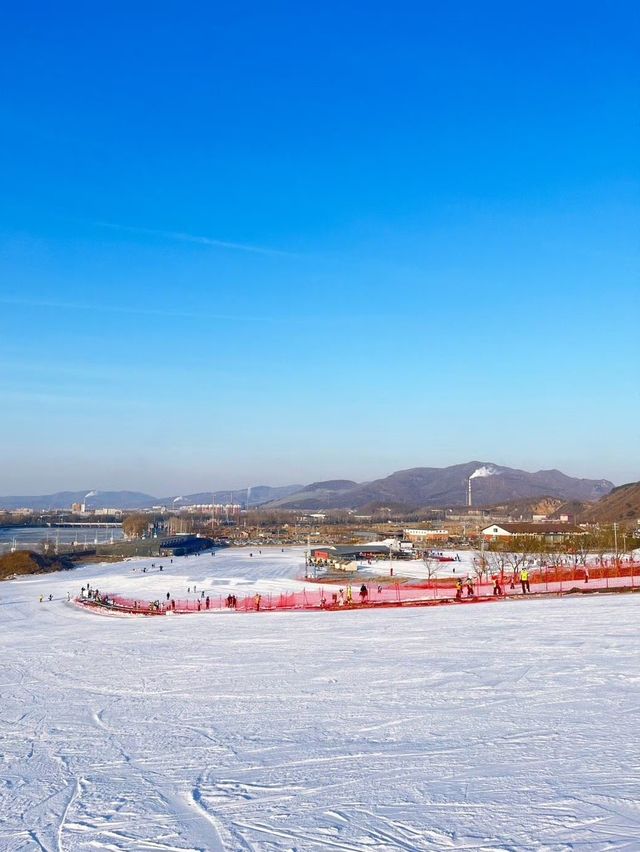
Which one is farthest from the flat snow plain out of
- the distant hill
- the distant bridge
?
the distant bridge

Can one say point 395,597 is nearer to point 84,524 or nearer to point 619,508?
point 619,508

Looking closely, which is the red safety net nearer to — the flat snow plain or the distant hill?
the flat snow plain

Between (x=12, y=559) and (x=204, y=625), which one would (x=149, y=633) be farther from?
(x=12, y=559)

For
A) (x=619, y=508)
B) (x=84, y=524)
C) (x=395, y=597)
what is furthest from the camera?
(x=84, y=524)

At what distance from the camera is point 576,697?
9508mm

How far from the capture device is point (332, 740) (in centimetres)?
821

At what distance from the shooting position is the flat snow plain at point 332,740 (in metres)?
5.73

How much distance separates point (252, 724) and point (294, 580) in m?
30.6

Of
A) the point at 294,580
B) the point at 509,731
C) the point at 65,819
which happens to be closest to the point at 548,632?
the point at 509,731

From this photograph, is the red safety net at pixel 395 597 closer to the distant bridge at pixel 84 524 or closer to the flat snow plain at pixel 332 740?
the flat snow plain at pixel 332 740

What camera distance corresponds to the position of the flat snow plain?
5.73m

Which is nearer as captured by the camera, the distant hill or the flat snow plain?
the flat snow plain

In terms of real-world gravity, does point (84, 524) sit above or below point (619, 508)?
below

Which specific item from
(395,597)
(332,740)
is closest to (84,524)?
(395,597)
